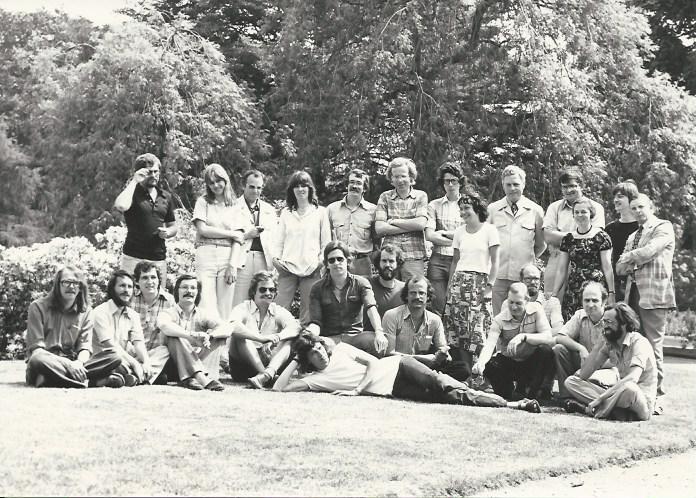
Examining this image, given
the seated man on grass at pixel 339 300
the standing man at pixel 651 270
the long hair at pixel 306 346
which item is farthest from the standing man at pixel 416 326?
the standing man at pixel 651 270

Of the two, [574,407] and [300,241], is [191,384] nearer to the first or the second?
[300,241]

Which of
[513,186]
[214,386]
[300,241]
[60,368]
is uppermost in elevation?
[513,186]

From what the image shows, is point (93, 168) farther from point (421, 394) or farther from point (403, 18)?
point (421, 394)

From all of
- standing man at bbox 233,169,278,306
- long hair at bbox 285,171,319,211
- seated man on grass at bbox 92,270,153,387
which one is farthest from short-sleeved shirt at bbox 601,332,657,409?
seated man on grass at bbox 92,270,153,387

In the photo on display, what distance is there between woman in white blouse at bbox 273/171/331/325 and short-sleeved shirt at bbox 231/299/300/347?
35 cm

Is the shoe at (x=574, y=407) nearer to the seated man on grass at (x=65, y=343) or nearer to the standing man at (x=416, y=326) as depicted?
the standing man at (x=416, y=326)

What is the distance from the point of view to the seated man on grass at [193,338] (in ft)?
26.4

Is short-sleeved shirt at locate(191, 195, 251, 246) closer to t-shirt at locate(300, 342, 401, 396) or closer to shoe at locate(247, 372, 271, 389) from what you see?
shoe at locate(247, 372, 271, 389)

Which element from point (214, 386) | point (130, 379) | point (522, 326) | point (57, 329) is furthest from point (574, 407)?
point (57, 329)

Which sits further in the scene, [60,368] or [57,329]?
[57,329]

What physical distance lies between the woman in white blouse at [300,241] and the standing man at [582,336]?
2.43 meters

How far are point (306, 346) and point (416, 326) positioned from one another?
1005 mm

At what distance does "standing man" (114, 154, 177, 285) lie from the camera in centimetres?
877

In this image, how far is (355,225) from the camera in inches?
369
